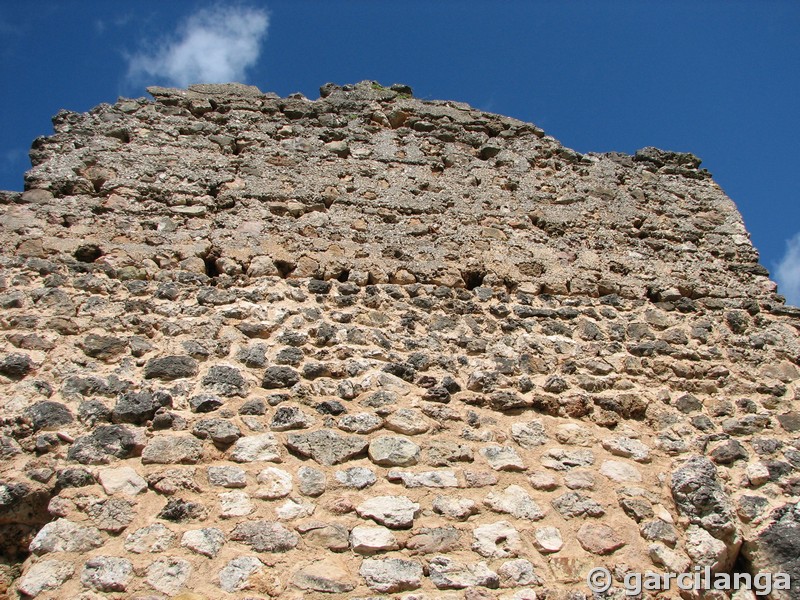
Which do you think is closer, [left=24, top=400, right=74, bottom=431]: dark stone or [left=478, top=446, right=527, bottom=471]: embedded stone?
[left=24, top=400, right=74, bottom=431]: dark stone

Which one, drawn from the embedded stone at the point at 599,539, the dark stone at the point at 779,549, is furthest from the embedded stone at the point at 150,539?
the dark stone at the point at 779,549

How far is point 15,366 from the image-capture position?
342 centimetres

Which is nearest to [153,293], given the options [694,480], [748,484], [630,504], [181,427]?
[181,427]

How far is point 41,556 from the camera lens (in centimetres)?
279

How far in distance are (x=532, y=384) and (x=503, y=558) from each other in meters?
1.18

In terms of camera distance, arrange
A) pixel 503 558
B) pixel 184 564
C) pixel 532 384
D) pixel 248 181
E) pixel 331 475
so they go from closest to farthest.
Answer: pixel 184 564 < pixel 503 558 < pixel 331 475 < pixel 532 384 < pixel 248 181

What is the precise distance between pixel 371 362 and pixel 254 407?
0.72 meters

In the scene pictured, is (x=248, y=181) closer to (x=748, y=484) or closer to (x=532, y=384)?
(x=532, y=384)

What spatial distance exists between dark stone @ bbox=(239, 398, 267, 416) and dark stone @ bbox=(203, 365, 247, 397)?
0.08 metres

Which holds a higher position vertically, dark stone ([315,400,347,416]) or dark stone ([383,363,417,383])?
dark stone ([383,363,417,383])

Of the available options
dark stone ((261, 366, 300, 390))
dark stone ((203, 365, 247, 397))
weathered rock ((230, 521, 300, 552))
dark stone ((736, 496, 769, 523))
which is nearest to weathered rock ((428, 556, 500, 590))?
weathered rock ((230, 521, 300, 552))

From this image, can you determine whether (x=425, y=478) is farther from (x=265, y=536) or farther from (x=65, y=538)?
(x=65, y=538)

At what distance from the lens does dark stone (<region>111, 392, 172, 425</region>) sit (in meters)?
3.33

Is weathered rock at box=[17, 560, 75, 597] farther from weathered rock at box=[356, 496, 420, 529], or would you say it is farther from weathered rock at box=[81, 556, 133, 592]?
weathered rock at box=[356, 496, 420, 529]
